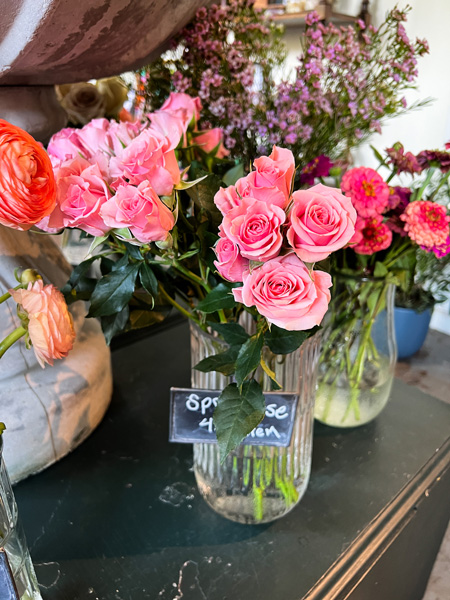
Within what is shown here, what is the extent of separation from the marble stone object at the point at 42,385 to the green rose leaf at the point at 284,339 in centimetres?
31

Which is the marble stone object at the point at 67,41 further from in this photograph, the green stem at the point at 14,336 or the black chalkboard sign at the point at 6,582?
the black chalkboard sign at the point at 6,582

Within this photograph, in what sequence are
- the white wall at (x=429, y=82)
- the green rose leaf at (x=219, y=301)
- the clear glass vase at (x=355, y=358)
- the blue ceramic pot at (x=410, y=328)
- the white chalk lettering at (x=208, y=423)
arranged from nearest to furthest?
1. the green rose leaf at (x=219, y=301)
2. the white chalk lettering at (x=208, y=423)
3. the clear glass vase at (x=355, y=358)
4. the blue ceramic pot at (x=410, y=328)
5. the white wall at (x=429, y=82)

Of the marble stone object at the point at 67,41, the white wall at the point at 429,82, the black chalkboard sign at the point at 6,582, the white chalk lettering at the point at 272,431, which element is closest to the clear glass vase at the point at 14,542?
the black chalkboard sign at the point at 6,582

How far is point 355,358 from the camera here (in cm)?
68

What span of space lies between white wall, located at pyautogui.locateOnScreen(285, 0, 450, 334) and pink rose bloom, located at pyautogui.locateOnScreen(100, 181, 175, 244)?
1.80 metres

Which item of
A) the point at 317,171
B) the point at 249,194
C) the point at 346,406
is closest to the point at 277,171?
the point at 249,194

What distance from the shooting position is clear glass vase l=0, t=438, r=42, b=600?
1.37 feet

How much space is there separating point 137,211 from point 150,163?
0.16ft

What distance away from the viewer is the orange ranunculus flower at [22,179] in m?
0.34

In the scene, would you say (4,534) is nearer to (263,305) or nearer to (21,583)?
(21,583)

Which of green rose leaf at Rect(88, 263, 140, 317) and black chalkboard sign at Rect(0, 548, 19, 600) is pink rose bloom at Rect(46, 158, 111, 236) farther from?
black chalkboard sign at Rect(0, 548, 19, 600)

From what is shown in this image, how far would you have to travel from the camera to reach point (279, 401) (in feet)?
1.65

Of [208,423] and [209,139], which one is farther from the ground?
[209,139]

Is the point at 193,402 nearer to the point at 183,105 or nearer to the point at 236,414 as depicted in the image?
the point at 236,414
